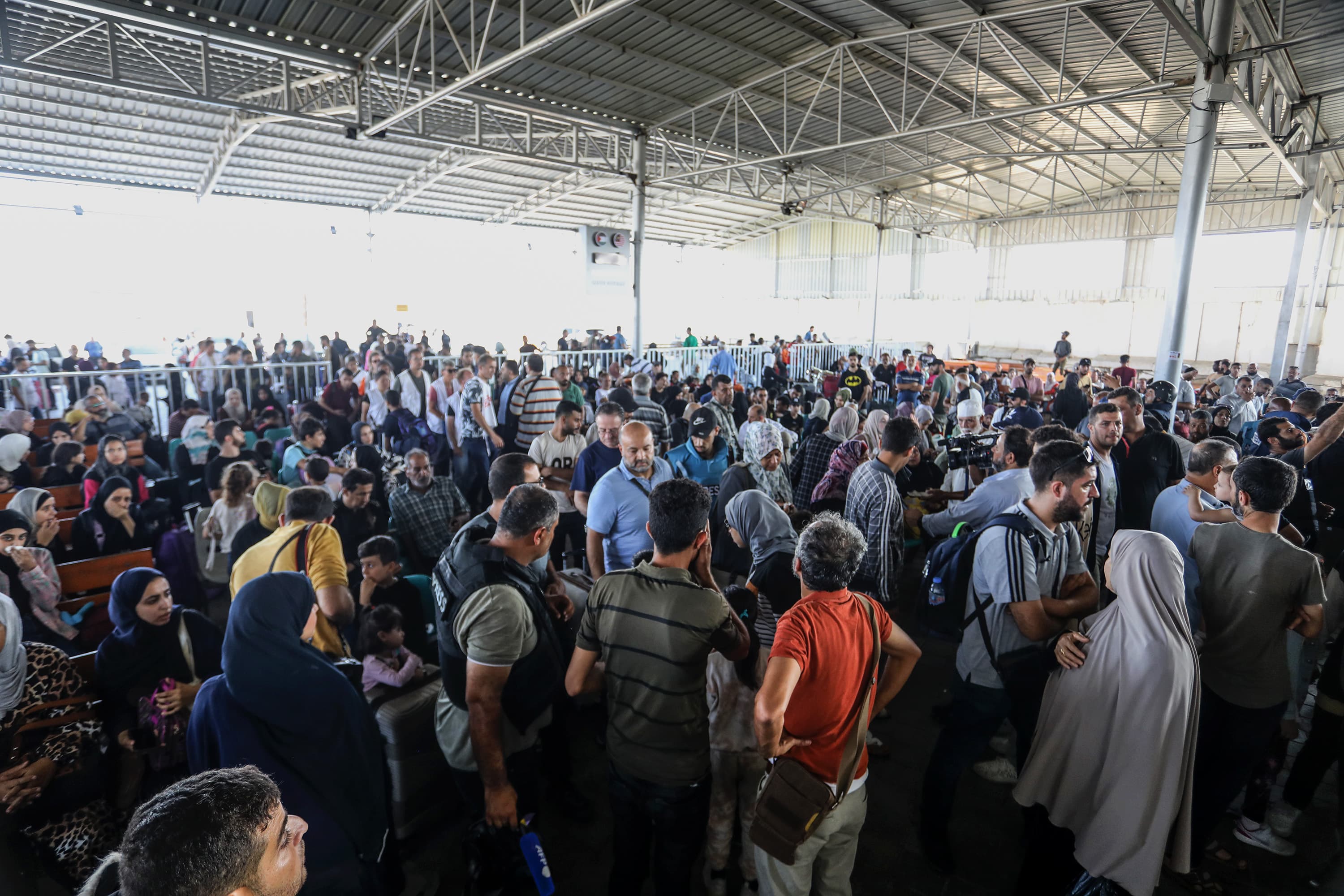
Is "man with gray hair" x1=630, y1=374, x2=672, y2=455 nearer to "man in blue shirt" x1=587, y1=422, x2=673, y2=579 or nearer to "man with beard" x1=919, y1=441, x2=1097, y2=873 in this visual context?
"man in blue shirt" x1=587, y1=422, x2=673, y2=579

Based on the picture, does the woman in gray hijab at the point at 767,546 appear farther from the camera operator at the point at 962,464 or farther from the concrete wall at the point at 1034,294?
the concrete wall at the point at 1034,294

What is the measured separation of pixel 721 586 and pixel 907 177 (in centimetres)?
2148

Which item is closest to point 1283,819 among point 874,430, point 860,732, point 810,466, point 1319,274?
point 860,732

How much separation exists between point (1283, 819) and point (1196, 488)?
145 centimetres

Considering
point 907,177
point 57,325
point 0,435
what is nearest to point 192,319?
point 57,325

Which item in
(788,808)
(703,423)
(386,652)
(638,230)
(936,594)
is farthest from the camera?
(638,230)

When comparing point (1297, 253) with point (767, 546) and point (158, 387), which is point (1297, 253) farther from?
point (158, 387)

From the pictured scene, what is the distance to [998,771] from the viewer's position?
321cm

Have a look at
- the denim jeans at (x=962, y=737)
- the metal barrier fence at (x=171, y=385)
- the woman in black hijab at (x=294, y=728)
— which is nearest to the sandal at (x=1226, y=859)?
the denim jeans at (x=962, y=737)

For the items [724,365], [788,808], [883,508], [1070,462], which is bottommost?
[788,808]

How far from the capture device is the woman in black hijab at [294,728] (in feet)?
6.00

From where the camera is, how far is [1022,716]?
2551 mm

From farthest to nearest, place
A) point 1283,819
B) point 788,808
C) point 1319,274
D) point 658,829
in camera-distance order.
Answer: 1. point 1319,274
2. point 1283,819
3. point 658,829
4. point 788,808

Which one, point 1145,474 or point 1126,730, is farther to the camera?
point 1145,474
